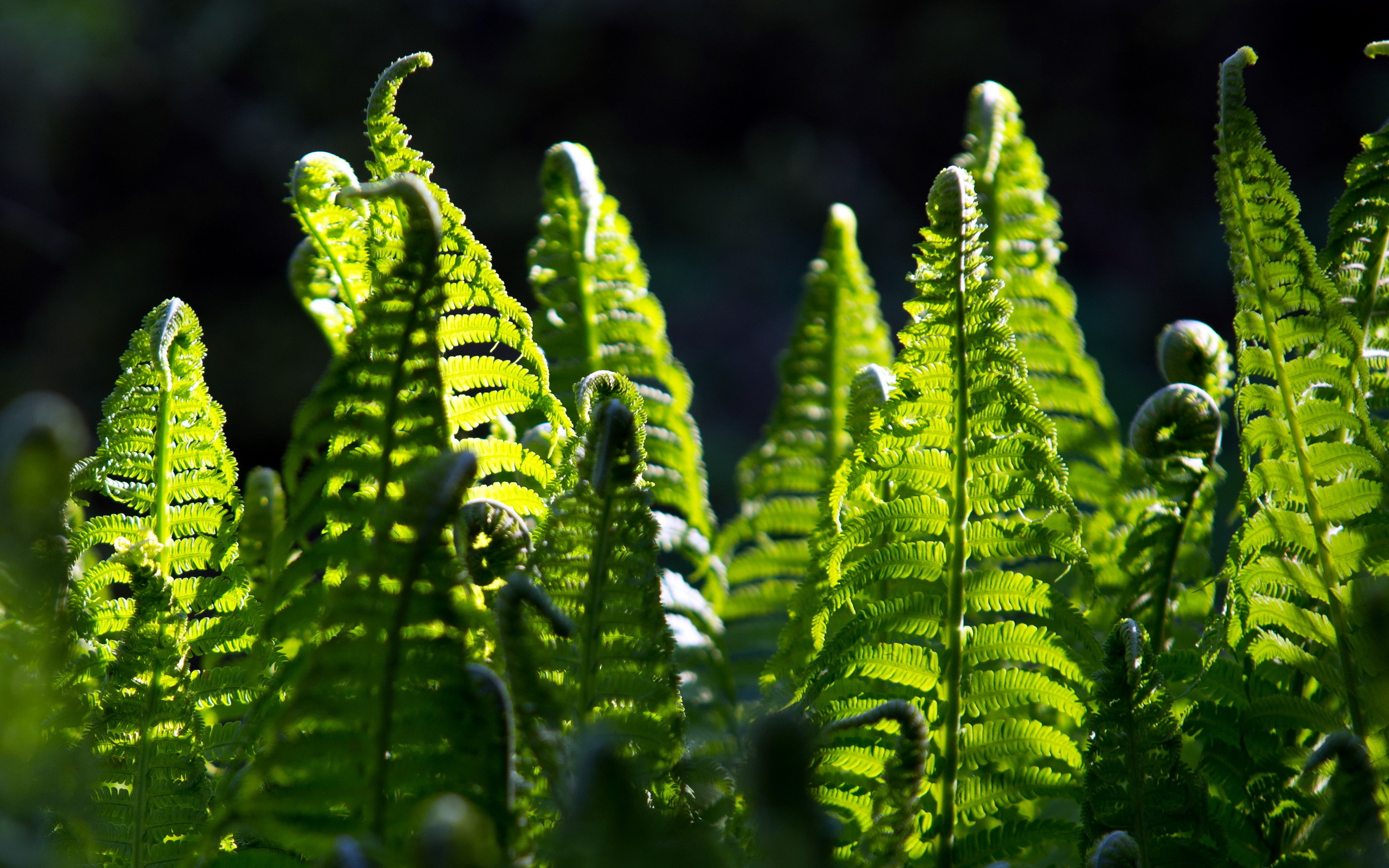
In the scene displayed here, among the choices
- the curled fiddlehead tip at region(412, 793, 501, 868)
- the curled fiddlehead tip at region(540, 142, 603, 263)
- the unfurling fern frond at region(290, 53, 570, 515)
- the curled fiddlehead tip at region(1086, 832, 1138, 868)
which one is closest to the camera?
the curled fiddlehead tip at region(412, 793, 501, 868)

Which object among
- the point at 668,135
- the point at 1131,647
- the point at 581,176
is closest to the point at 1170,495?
the point at 1131,647

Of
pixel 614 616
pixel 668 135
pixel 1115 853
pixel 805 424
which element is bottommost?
pixel 1115 853

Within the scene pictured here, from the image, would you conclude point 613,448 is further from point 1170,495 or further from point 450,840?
point 1170,495

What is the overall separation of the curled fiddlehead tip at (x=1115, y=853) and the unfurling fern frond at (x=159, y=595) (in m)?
0.41

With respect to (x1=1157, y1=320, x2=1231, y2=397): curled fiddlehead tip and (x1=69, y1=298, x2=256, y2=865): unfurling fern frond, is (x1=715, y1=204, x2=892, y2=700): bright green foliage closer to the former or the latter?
(x1=1157, y1=320, x2=1231, y2=397): curled fiddlehead tip

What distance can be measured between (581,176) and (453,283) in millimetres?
224

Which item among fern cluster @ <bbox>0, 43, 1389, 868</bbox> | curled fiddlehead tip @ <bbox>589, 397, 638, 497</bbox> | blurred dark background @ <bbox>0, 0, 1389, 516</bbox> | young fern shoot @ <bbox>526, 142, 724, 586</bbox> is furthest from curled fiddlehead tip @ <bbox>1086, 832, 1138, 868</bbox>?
blurred dark background @ <bbox>0, 0, 1389, 516</bbox>

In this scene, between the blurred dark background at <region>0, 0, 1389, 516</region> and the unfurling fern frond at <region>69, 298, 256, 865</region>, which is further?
the blurred dark background at <region>0, 0, 1389, 516</region>

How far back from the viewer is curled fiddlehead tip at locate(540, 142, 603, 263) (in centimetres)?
68

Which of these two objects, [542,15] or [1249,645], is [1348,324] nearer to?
[1249,645]

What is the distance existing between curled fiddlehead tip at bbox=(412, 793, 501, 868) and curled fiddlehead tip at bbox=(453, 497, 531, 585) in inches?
5.1

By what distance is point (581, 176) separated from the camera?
68cm

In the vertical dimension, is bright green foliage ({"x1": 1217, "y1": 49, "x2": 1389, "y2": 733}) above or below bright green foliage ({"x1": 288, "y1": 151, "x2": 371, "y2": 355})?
below

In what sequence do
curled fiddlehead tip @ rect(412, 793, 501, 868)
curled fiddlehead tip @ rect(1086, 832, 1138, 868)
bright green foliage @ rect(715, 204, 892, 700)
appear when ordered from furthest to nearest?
bright green foliage @ rect(715, 204, 892, 700), curled fiddlehead tip @ rect(1086, 832, 1138, 868), curled fiddlehead tip @ rect(412, 793, 501, 868)
